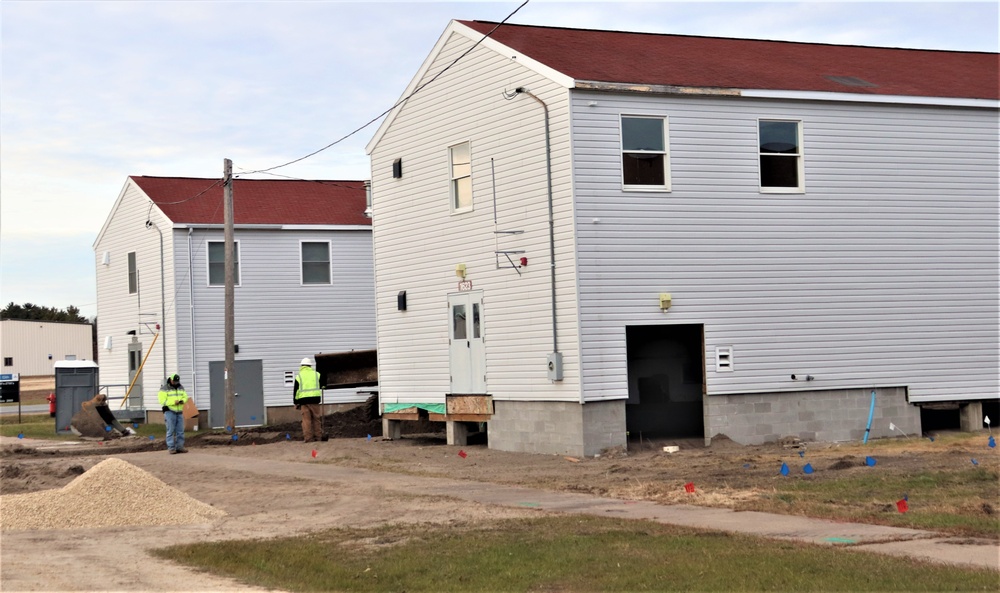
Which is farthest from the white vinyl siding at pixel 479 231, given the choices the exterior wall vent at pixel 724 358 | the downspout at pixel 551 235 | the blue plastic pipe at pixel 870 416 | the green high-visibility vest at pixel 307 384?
the blue plastic pipe at pixel 870 416

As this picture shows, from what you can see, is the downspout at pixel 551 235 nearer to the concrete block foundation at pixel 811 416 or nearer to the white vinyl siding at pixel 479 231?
the white vinyl siding at pixel 479 231

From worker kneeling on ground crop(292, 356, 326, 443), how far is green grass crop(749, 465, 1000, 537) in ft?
42.6

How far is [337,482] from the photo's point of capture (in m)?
18.0

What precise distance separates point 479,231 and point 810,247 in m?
6.24

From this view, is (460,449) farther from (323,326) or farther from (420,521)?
(323,326)

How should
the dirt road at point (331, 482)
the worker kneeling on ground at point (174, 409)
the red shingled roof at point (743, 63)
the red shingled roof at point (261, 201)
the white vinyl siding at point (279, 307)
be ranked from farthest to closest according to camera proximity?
the red shingled roof at point (261, 201), the white vinyl siding at point (279, 307), the worker kneeling on ground at point (174, 409), the red shingled roof at point (743, 63), the dirt road at point (331, 482)

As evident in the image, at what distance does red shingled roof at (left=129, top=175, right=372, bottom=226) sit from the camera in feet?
119

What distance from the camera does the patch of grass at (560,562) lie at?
9.17 m

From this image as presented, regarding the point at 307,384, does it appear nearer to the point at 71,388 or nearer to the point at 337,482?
the point at 337,482

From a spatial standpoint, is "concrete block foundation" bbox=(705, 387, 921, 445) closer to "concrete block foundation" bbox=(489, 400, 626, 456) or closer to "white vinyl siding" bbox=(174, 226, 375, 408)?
"concrete block foundation" bbox=(489, 400, 626, 456)

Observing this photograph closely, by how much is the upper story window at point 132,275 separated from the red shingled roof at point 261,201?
2531 millimetres

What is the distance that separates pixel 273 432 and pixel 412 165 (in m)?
8.89

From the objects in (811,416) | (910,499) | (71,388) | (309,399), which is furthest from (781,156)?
(71,388)

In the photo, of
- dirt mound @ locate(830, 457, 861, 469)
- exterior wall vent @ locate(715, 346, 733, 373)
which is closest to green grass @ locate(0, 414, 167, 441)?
exterior wall vent @ locate(715, 346, 733, 373)
